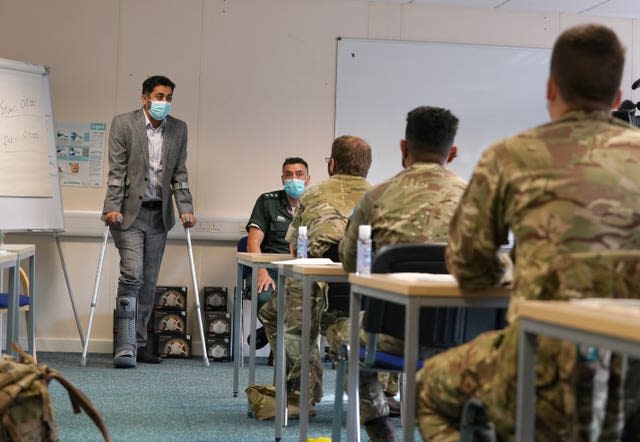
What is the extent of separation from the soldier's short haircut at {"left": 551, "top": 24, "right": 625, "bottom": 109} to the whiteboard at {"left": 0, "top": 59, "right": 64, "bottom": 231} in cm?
502

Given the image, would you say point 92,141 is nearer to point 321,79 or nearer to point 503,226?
point 321,79

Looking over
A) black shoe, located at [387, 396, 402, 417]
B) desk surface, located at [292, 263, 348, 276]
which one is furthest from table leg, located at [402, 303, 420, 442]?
black shoe, located at [387, 396, 402, 417]

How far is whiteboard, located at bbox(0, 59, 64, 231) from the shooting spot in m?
6.46

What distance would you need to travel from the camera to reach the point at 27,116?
6578 millimetres

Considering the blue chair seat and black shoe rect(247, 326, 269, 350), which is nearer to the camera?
the blue chair seat

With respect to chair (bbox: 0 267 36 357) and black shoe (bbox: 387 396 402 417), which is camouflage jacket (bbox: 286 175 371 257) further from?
chair (bbox: 0 267 36 357)

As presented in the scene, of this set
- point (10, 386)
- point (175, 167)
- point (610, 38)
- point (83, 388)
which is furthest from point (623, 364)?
point (175, 167)

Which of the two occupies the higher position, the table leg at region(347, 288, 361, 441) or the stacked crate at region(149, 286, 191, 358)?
the table leg at region(347, 288, 361, 441)

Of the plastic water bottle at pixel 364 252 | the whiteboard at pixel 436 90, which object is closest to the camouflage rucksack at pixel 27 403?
the plastic water bottle at pixel 364 252

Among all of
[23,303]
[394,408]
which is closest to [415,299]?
[394,408]

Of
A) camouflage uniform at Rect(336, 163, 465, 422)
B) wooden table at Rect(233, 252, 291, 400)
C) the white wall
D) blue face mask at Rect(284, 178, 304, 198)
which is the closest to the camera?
camouflage uniform at Rect(336, 163, 465, 422)

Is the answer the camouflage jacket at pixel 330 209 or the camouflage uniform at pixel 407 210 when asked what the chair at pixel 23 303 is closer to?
the camouflage jacket at pixel 330 209

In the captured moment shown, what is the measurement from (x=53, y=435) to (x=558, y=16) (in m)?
6.08

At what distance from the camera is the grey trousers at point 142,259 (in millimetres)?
6438
